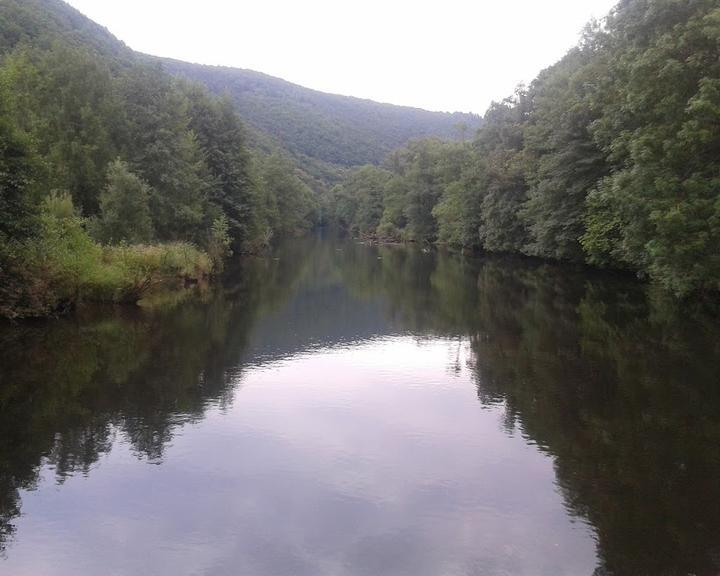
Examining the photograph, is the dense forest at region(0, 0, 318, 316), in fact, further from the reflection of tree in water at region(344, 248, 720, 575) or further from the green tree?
the reflection of tree in water at region(344, 248, 720, 575)

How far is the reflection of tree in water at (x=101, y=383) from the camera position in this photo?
1003 centimetres

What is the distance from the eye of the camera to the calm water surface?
7293 millimetres

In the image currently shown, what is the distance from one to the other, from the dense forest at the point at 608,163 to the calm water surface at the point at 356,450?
13.7ft

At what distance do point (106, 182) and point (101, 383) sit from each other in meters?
23.7

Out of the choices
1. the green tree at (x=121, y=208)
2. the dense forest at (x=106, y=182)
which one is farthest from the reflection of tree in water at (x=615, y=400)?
the green tree at (x=121, y=208)

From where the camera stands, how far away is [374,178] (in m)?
113

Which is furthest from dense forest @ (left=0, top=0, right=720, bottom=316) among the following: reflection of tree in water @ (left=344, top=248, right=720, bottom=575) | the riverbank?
reflection of tree in water @ (left=344, top=248, right=720, bottom=575)

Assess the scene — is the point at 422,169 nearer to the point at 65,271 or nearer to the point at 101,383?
the point at 65,271

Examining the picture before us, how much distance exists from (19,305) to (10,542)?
1351cm

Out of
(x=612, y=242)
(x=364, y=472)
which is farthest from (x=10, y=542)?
(x=612, y=242)

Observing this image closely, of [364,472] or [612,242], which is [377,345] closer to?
[364,472]

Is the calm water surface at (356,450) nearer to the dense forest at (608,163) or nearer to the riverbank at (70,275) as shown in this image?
the riverbank at (70,275)

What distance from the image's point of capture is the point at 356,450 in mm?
10398

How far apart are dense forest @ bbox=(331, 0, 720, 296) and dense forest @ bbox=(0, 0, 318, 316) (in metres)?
18.5
